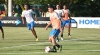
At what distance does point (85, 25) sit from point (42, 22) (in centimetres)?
477

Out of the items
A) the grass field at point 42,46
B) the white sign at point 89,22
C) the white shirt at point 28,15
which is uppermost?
the white shirt at point 28,15

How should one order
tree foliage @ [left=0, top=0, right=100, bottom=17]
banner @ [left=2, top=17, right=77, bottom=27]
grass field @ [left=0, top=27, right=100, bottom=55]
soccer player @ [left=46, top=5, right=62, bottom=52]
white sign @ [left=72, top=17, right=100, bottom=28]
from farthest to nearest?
tree foliage @ [left=0, top=0, right=100, bottom=17] → banner @ [left=2, top=17, right=77, bottom=27] → white sign @ [left=72, top=17, right=100, bottom=28] → soccer player @ [left=46, top=5, right=62, bottom=52] → grass field @ [left=0, top=27, right=100, bottom=55]

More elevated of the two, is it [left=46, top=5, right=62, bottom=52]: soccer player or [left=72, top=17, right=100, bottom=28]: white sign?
[left=46, top=5, right=62, bottom=52]: soccer player

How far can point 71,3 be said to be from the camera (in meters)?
61.2

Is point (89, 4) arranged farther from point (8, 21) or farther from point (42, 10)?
point (8, 21)

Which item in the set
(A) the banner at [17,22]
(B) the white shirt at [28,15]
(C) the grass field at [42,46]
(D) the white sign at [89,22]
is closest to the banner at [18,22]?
(A) the banner at [17,22]

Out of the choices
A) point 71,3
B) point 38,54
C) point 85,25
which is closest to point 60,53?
point 38,54

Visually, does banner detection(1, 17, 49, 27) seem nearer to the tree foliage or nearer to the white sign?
the white sign

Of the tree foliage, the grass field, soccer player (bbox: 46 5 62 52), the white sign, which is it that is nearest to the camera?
the grass field

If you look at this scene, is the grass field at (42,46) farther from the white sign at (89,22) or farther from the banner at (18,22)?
the banner at (18,22)

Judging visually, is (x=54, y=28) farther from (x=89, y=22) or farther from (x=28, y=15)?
(x=89, y=22)

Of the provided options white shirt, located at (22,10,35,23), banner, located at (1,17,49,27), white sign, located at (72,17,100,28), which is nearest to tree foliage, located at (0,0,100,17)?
banner, located at (1,17,49,27)

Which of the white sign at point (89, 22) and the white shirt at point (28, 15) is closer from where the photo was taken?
→ the white shirt at point (28, 15)

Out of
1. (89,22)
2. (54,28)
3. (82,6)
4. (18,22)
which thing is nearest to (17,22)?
(18,22)
